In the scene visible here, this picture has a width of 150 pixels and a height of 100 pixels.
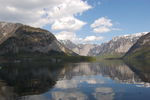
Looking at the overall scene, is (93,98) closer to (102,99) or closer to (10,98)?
(102,99)

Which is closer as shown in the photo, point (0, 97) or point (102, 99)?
point (102, 99)

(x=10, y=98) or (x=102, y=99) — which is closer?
(x=102, y=99)

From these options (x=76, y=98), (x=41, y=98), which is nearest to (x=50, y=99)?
(x=41, y=98)

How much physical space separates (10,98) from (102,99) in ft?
87.7

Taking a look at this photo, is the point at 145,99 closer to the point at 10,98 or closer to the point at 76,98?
the point at 76,98

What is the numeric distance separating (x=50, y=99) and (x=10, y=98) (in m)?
12.1

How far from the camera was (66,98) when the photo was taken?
60188 millimetres

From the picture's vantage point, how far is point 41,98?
2438 inches

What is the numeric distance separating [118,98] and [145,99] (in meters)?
7.29

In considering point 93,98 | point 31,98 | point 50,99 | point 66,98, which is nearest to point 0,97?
point 31,98

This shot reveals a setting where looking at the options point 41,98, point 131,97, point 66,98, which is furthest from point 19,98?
point 131,97

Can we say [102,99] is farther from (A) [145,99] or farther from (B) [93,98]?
(A) [145,99]

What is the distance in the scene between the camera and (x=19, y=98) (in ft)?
205

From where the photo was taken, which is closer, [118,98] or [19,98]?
[118,98]
